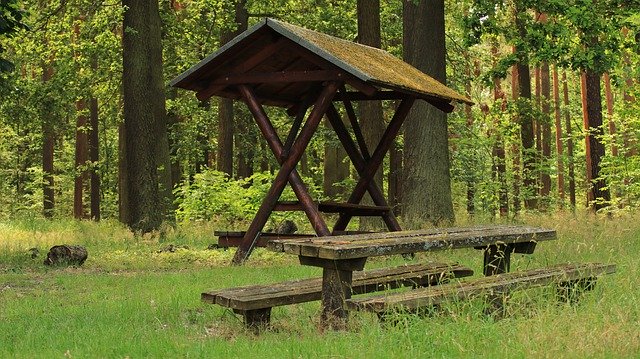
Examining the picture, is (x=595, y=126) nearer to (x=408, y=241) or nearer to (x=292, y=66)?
(x=292, y=66)

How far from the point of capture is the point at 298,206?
11984 mm

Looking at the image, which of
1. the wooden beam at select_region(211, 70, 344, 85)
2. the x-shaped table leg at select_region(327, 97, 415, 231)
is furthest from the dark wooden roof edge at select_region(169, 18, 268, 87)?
the x-shaped table leg at select_region(327, 97, 415, 231)

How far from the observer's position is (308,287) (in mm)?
7422

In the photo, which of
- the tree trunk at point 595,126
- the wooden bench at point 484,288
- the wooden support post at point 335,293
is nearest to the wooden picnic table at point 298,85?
the wooden bench at point 484,288

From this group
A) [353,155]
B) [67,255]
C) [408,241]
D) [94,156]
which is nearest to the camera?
[408,241]

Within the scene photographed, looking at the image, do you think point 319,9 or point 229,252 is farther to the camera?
point 319,9

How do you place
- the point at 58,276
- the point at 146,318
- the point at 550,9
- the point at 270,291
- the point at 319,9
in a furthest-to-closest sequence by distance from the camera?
the point at 319,9 → the point at 550,9 → the point at 58,276 → the point at 146,318 → the point at 270,291

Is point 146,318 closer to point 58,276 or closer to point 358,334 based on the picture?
point 358,334

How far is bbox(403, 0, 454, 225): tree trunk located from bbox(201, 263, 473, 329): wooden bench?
7.38 meters

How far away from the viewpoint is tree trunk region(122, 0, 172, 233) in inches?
702

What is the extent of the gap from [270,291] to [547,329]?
2597 millimetres

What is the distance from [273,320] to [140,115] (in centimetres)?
1120

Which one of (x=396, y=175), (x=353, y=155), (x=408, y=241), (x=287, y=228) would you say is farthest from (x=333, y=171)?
(x=408, y=241)

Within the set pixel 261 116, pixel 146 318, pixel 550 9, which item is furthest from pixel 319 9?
pixel 146 318
